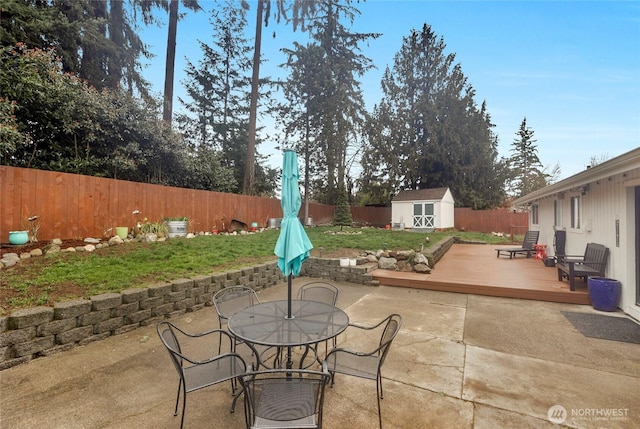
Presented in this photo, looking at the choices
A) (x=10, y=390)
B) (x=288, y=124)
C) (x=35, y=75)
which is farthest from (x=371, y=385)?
(x=288, y=124)

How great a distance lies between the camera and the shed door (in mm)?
18297

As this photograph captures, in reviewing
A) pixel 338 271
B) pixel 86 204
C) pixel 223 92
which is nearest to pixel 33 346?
pixel 86 204

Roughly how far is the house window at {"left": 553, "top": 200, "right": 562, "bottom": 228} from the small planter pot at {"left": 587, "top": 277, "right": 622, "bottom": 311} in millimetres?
4133

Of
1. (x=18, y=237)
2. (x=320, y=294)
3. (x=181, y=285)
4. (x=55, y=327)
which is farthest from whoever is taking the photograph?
(x=18, y=237)

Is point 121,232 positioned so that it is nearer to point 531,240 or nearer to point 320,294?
point 320,294

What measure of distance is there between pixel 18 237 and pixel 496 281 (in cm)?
920

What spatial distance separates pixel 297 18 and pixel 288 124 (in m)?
7.18

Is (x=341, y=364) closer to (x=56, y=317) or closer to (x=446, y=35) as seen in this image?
(x=56, y=317)

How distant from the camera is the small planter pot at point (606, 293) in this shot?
4.38 metres

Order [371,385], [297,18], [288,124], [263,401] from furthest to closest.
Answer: [288,124] < [297,18] < [371,385] < [263,401]

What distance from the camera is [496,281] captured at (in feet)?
19.2

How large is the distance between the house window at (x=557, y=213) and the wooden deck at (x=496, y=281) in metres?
1.35

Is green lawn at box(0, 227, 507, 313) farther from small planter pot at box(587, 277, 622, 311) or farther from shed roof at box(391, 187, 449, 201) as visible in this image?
shed roof at box(391, 187, 449, 201)

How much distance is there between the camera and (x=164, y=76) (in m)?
12.7
